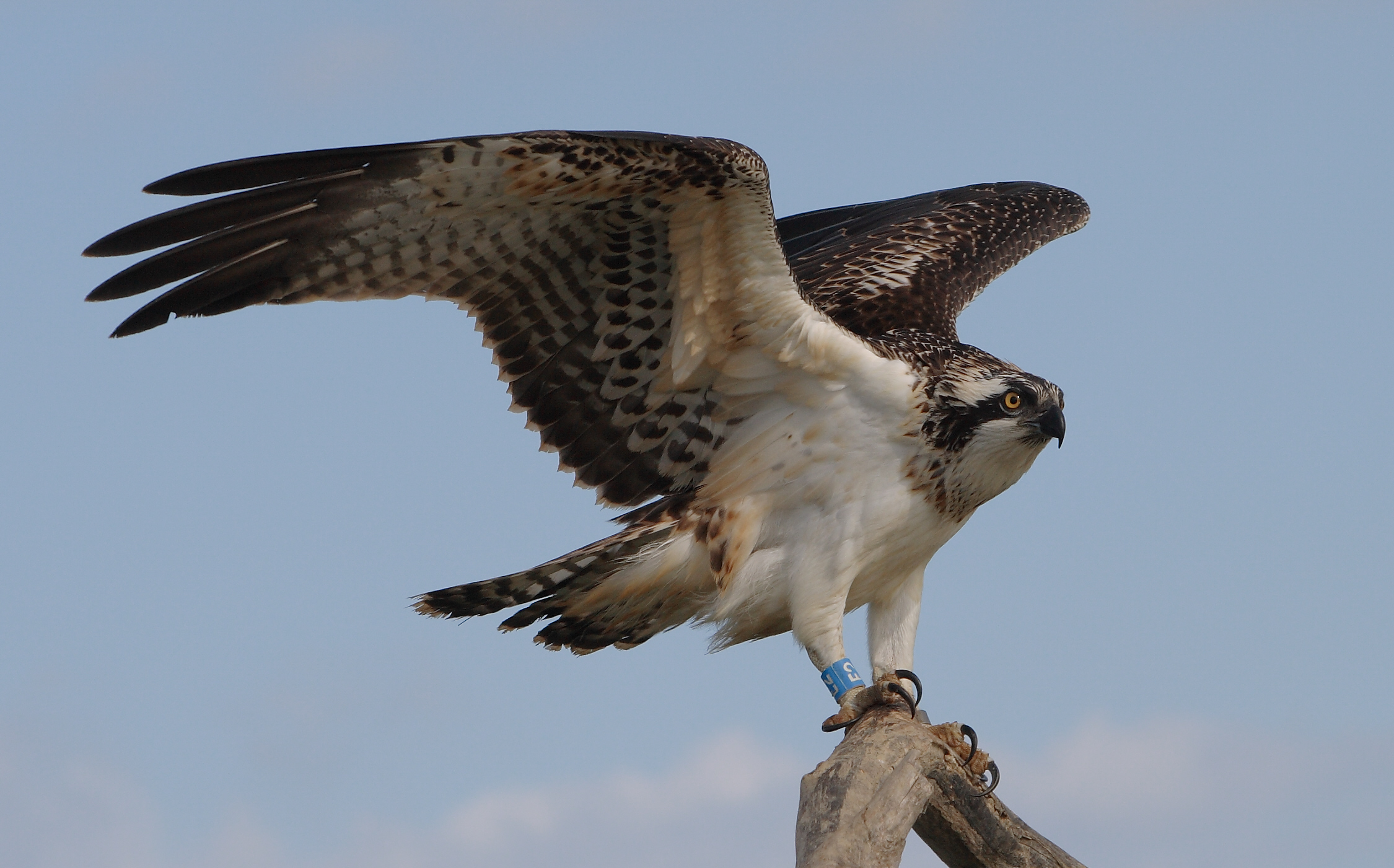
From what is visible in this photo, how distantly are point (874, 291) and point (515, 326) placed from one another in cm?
185

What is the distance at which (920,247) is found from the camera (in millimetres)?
7805

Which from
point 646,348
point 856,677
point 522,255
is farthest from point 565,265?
point 856,677

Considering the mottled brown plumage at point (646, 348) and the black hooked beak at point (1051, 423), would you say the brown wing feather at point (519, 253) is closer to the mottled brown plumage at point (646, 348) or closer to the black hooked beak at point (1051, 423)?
the mottled brown plumage at point (646, 348)

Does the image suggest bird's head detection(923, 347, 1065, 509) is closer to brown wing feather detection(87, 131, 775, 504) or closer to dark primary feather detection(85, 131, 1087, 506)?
dark primary feather detection(85, 131, 1087, 506)

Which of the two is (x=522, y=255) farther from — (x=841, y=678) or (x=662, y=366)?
(x=841, y=678)

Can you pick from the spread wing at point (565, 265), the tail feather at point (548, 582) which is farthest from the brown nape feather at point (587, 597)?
the spread wing at point (565, 265)

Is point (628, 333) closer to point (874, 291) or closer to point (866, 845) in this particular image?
point (874, 291)

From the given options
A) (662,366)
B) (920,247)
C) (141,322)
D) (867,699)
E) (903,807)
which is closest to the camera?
(903,807)

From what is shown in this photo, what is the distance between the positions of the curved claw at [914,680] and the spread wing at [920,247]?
1498mm

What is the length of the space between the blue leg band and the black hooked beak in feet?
3.68

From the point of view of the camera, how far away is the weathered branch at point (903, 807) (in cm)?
477

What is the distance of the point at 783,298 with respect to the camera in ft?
19.0

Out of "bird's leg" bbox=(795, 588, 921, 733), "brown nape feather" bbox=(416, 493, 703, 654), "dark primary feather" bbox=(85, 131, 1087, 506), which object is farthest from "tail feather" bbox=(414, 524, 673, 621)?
"bird's leg" bbox=(795, 588, 921, 733)

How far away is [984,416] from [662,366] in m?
1.22
